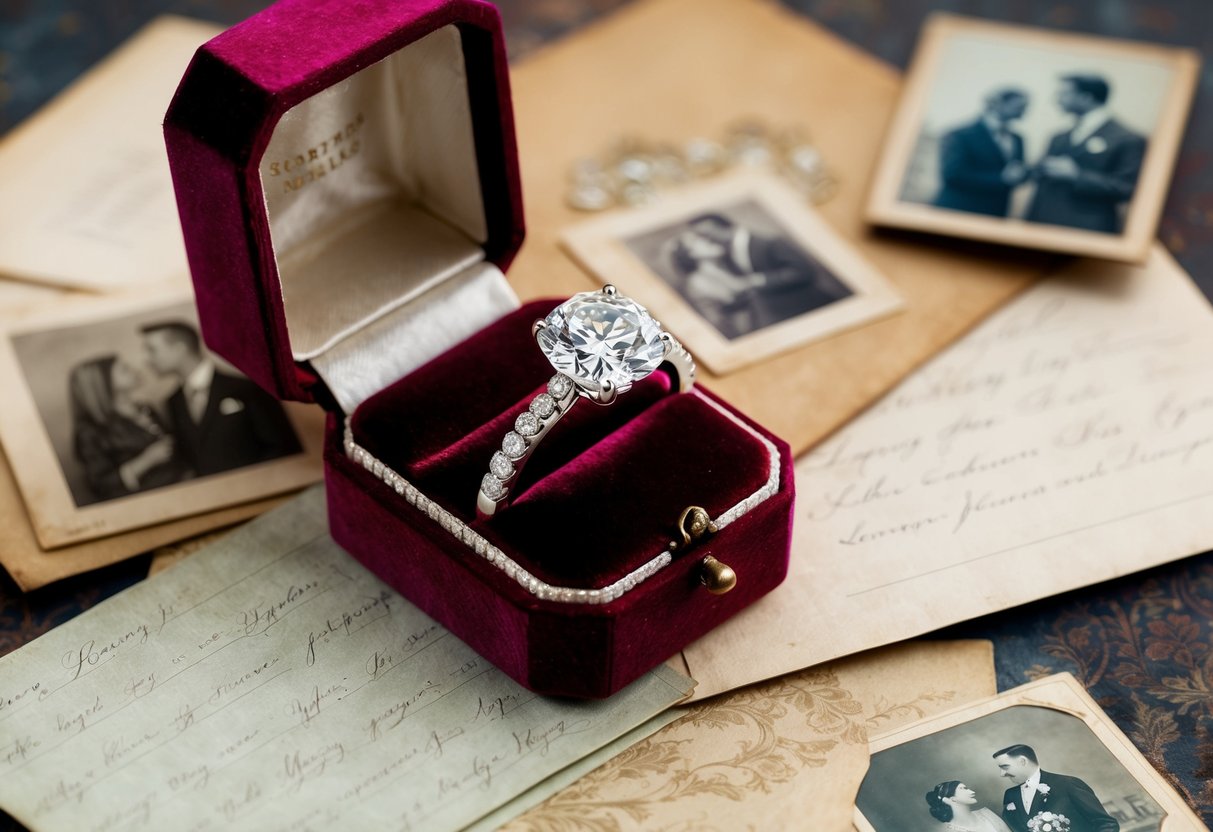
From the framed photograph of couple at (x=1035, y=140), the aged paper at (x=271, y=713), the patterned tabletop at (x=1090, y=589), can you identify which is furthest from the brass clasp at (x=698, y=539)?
the framed photograph of couple at (x=1035, y=140)

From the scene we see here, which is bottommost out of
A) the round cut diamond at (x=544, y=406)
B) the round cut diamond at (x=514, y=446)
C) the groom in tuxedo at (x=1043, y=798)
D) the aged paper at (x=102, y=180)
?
the groom in tuxedo at (x=1043, y=798)

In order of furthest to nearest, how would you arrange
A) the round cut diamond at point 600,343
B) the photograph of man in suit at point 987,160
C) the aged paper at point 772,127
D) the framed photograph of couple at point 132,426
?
the photograph of man in suit at point 987,160 < the aged paper at point 772,127 < the framed photograph of couple at point 132,426 < the round cut diamond at point 600,343

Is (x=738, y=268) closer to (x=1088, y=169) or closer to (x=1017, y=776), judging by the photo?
(x=1088, y=169)

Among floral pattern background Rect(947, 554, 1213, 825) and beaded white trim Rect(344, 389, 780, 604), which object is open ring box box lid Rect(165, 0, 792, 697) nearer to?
beaded white trim Rect(344, 389, 780, 604)

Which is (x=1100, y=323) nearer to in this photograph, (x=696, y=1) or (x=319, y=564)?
(x=696, y=1)

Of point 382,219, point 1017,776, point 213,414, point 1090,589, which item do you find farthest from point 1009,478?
point 213,414

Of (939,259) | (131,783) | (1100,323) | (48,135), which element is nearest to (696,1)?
(939,259)

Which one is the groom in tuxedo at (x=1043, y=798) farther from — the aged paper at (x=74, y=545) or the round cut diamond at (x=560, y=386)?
A: the aged paper at (x=74, y=545)
